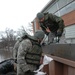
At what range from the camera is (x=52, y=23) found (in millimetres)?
7250

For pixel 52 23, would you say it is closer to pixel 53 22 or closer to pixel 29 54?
pixel 53 22

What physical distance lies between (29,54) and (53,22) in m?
2.55

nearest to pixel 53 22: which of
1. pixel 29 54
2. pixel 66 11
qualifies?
pixel 29 54

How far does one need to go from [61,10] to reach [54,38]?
14.5ft

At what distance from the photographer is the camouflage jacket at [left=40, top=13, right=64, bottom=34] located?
695cm

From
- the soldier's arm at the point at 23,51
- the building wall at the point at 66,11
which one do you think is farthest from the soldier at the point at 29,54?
the building wall at the point at 66,11

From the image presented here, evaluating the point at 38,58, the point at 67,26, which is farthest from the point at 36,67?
the point at 67,26

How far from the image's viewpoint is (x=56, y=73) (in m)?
5.00

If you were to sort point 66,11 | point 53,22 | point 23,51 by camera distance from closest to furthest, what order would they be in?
point 23,51, point 53,22, point 66,11

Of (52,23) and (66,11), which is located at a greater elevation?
(66,11)

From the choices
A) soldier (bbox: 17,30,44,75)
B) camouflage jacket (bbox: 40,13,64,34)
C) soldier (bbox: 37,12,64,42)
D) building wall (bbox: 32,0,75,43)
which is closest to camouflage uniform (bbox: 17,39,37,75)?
soldier (bbox: 17,30,44,75)

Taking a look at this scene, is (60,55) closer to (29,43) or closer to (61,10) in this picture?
(29,43)

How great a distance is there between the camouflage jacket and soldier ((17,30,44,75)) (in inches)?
82.7

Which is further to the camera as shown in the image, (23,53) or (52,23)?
(52,23)
